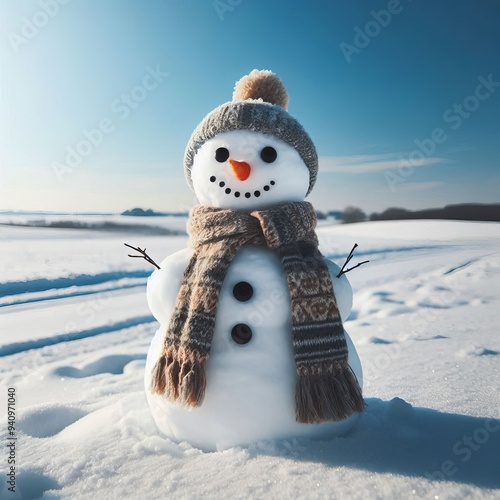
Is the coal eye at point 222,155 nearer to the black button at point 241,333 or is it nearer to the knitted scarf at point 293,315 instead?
the knitted scarf at point 293,315

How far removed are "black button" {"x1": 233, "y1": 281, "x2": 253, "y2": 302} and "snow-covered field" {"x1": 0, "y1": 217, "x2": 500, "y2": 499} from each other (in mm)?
485

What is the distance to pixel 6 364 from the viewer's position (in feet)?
8.96

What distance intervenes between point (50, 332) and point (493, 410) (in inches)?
121

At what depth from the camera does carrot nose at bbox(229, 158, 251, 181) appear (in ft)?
4.99

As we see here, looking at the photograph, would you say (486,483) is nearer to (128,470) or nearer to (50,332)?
(128,470)

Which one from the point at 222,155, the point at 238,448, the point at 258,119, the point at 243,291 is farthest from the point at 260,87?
the point at 238,448

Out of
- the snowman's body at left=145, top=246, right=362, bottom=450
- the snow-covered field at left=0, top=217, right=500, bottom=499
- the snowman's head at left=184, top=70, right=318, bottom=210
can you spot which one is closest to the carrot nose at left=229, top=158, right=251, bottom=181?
the snowman's head at left=184, top=70, right=318, bottom=210

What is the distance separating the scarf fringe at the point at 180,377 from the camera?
135 centimetres

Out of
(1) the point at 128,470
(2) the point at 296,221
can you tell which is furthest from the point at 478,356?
(1) the point at 128,470

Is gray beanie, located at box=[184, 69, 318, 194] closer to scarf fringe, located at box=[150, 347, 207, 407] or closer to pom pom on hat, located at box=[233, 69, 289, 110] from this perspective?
pom pom on hat, located at box=[233, 69, 289, 110]

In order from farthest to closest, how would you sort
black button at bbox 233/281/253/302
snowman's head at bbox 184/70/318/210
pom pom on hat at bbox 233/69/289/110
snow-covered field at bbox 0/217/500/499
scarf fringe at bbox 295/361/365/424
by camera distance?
→ pom pom on hat at bbox 233/69/289/110 → snowman's head at bbox 184/70/318/210 → black button at bbox 233/281/253/302 → scarf fringe at bbox 295/361/365/424 → snow-covered field at bbox 0/217/500/499

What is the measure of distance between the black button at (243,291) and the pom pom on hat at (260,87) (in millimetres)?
870

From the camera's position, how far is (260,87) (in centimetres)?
184

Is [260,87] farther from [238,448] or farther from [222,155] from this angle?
[238,448]
